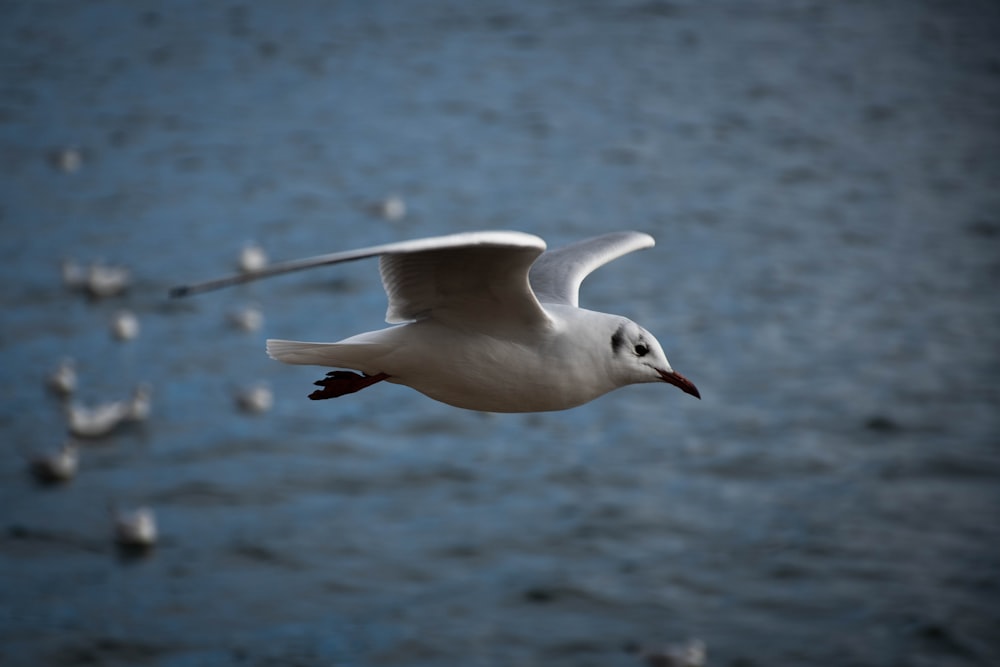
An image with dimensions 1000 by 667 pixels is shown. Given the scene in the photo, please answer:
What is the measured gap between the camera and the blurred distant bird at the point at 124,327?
26656mm

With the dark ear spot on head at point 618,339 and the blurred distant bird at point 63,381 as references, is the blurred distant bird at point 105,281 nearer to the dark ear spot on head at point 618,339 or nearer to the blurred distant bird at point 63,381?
the blurred distant bird at point 63,381

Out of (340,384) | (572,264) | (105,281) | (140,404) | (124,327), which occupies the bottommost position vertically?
(140,404)

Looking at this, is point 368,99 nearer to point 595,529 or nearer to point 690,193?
point 690,193

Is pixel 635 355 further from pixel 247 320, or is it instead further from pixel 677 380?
pixel 247 320

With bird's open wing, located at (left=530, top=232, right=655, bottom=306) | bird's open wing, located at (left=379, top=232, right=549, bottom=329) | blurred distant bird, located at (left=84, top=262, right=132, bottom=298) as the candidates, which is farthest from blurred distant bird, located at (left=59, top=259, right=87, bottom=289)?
bird's open wing, located at (left=379, top=232, right=549, bottom=329)

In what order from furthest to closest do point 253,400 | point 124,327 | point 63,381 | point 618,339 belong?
point 124,327 < point 253,400 < point 63,381 < point 618,339

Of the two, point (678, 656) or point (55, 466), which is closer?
point (678, 656)

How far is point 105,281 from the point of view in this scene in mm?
28484

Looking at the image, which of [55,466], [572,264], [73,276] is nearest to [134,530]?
[55,466]

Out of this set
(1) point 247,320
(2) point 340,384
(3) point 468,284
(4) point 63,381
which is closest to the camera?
(3) point 468,284

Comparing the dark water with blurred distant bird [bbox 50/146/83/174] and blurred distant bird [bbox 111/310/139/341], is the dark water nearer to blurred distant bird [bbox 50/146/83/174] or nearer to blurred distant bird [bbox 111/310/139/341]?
blurred distant bird [bbox 50/146/83/174]

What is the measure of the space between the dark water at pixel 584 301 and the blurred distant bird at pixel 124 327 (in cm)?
40

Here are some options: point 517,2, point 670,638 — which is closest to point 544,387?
point 670,638

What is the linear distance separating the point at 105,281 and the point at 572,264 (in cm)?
2196
